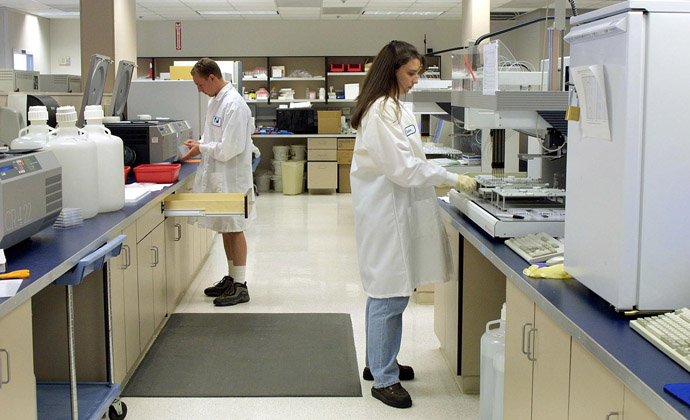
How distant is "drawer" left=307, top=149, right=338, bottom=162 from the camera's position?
10586 millimetres

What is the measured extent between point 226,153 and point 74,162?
1.86 meters

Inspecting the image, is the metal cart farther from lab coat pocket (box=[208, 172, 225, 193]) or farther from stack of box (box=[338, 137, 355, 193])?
stack of box (box=[338, 137, 355, 193])

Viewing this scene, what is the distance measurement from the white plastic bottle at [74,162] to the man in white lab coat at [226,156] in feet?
5.59

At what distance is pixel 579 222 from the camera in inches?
77.0

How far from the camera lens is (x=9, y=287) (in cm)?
194

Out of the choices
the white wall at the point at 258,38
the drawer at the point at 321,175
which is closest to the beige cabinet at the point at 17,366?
the drawer at the point at 321,175

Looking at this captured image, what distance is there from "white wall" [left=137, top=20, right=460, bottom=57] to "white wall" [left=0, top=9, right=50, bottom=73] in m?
1.70

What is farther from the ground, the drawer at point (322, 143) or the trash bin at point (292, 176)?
the drawer at point (322, 143)

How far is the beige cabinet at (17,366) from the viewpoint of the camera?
1.83 m

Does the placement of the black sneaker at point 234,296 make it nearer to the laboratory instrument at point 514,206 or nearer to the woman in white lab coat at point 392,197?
the woman in white lab coat at point 392,197

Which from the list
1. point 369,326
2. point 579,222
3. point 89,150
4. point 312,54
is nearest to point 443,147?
point 369,326

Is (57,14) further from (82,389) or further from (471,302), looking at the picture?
(471,302)

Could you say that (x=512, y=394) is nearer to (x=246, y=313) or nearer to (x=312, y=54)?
(x=246, y=313)

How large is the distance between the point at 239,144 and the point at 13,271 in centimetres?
268
